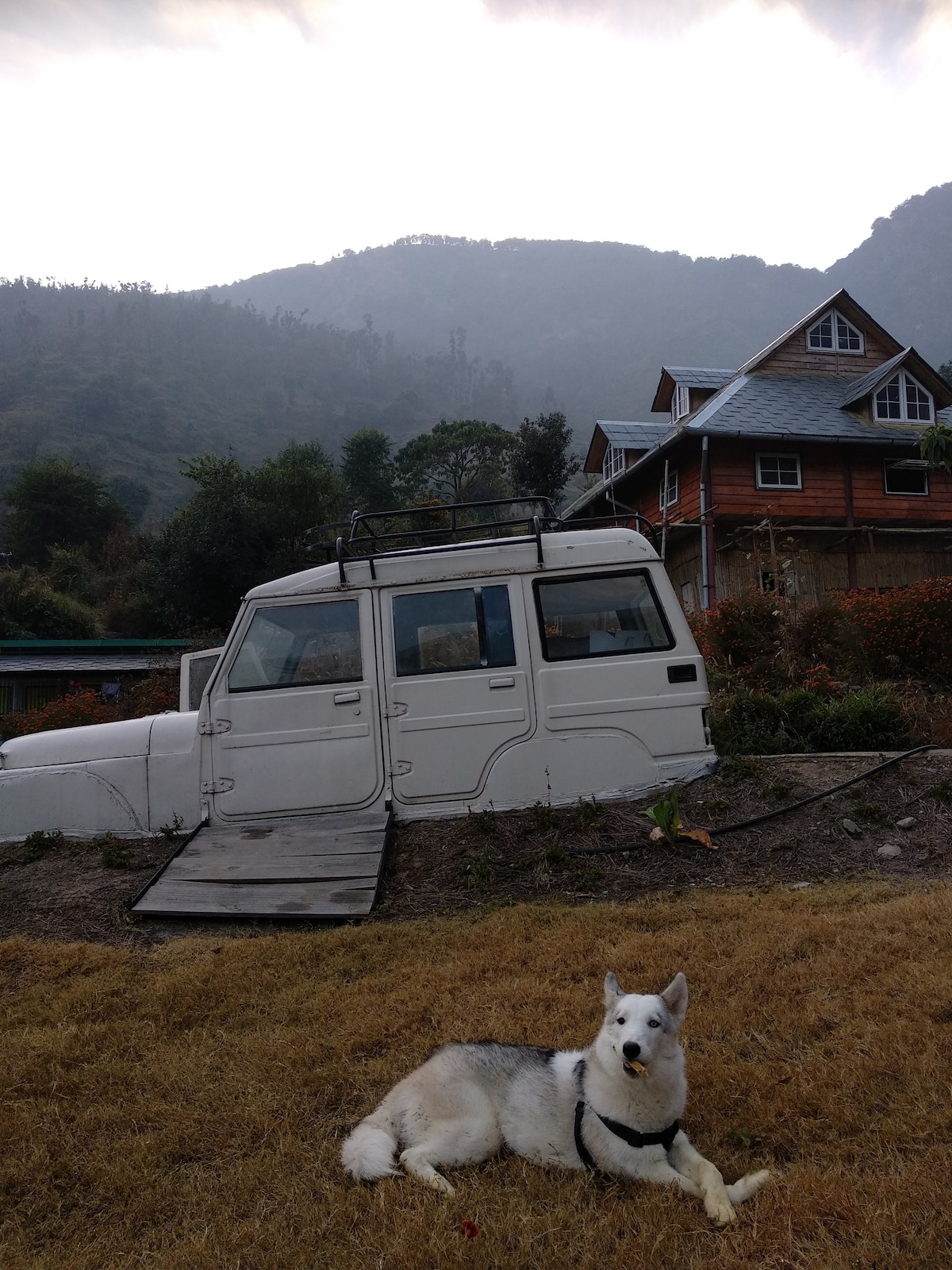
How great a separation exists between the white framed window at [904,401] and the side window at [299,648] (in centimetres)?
2205

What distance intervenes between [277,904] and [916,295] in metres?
169

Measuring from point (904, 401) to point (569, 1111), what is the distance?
85.1ft

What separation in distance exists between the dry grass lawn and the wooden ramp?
35 centimetres

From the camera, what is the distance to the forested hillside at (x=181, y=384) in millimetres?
77688

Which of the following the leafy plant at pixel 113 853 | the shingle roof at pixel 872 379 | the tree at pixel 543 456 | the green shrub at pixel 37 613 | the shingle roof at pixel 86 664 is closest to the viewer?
Answer: the leafy plant at pixel 113 853

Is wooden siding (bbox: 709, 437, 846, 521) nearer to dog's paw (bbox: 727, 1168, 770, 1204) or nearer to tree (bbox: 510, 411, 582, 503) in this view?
tree (bbox: 510, 411, 582, 503)

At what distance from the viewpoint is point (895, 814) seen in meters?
6.57

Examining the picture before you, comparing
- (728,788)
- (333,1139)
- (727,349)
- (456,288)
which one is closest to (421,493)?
(728,788)

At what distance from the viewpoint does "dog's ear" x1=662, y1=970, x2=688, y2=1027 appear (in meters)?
3.06

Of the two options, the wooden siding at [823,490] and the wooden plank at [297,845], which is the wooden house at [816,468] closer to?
the wooden siding at [823,490]

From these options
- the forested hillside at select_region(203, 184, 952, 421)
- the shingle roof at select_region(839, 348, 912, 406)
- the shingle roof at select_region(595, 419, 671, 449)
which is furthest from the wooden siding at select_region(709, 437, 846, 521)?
the forested hillside at select_region(203, 184, 952, 421)

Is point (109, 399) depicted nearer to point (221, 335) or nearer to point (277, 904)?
point (221, 335)

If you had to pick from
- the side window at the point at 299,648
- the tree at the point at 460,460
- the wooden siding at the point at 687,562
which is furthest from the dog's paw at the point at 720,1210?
the tree at the point at 460,460

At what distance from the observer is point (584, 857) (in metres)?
6.29
